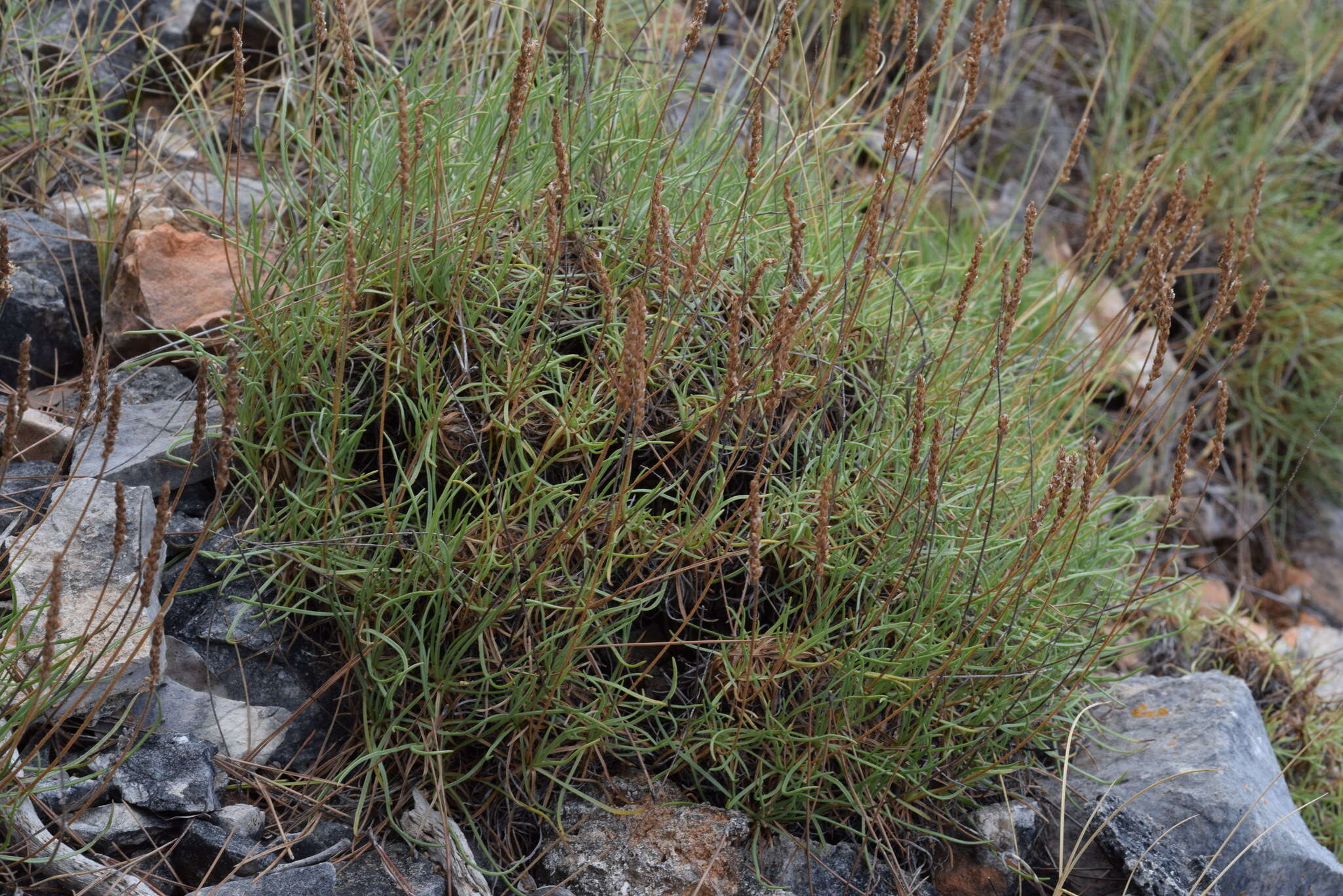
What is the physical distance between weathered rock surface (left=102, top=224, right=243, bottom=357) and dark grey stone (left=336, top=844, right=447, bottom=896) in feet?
3.79

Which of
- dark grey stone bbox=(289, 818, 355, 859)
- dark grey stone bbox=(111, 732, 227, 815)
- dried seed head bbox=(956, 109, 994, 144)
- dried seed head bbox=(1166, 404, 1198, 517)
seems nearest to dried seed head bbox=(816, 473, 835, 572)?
dried seed head bbox=(1166, 404, 1198, 517)

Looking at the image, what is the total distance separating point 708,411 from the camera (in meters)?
1.74

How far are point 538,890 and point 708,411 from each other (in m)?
0.84

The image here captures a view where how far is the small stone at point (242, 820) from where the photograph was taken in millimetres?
1634

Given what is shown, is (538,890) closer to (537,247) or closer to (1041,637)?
(1041,637)

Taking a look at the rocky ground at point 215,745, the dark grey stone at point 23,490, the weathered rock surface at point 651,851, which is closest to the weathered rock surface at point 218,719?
the rocky ground at point 215,745

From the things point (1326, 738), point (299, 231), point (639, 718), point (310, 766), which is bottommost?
point (1326, 738)

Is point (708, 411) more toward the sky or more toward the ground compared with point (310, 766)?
more toward the sky

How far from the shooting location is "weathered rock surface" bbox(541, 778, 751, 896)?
1732 millimetres

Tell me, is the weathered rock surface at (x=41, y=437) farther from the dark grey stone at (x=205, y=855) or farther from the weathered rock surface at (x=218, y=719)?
the dark grey stone at (x=205, y=855)

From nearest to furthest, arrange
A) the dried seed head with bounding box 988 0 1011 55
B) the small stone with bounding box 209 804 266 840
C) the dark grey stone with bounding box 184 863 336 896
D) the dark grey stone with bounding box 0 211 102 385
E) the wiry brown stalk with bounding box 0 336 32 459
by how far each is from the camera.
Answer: the wiry brown stalk with bounding box 0 336 32 459 < the dark grey stone with bounding box 184 863 336 896 < the small stone with bounding box 209 804 266 840 < the dried seed head with bounding box 988 0 1011 55 < the dark grey stone with bounding box 0 211 102 385

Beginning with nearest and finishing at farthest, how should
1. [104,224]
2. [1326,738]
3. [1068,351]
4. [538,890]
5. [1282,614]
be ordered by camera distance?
[538,890] < [104,224] < [1326,738] < [1068,351] < [1282,614]

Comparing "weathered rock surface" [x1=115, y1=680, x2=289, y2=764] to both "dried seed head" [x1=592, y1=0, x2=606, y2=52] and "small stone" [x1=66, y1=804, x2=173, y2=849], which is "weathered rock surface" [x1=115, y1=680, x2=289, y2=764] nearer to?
"small stone" [x1=66, y1=804, x2=173, y2=849]

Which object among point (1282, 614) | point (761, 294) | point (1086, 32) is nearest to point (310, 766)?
point (761, 294)
